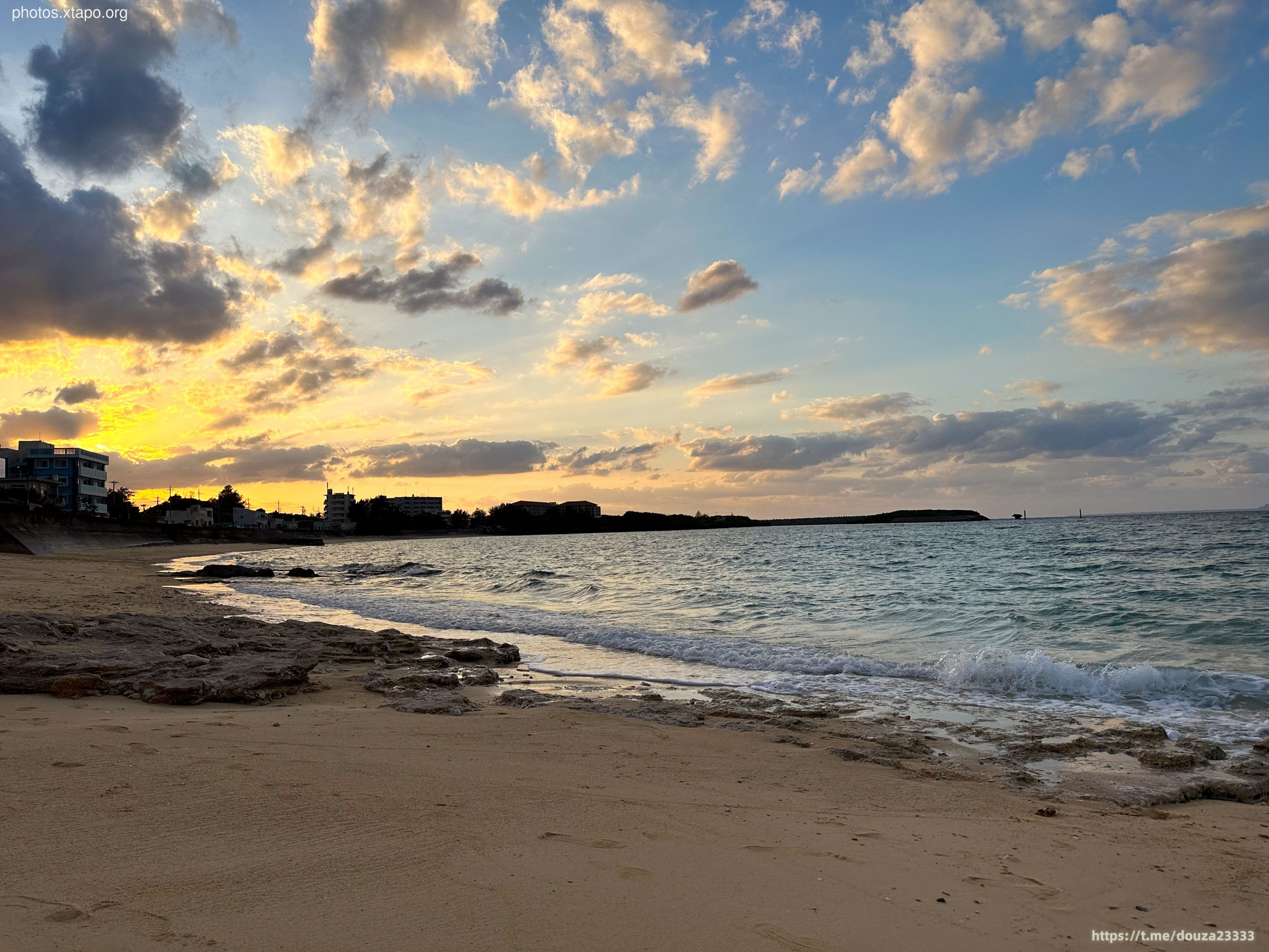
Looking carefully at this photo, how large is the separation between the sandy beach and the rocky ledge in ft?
3.58

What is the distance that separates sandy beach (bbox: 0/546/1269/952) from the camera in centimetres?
307

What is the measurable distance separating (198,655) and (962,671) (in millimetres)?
10907

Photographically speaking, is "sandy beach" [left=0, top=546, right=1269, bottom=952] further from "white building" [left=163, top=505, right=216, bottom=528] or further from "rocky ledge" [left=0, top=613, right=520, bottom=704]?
"white building" [left=163, top=505, right=216, bottom=528]

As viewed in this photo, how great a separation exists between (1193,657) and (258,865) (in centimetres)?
1343

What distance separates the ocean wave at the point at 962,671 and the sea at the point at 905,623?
0.13ft

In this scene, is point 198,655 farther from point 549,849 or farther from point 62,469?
point 62,469

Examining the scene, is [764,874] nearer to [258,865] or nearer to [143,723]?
[258,865]

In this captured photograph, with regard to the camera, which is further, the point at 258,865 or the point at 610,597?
the point at 610,597

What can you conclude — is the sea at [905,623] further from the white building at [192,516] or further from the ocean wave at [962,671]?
the white building at [192,516]

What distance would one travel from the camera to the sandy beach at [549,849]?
121 inches

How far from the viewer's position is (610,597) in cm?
2384

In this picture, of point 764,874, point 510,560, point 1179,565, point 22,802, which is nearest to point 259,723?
point 22,802

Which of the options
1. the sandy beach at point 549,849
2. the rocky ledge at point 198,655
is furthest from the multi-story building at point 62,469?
the sandy beach at point 549,849

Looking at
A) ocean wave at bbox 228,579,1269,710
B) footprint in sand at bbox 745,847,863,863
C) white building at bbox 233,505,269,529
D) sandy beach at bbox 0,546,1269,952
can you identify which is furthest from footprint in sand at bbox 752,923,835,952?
white building at bbox 233,505,269,529
